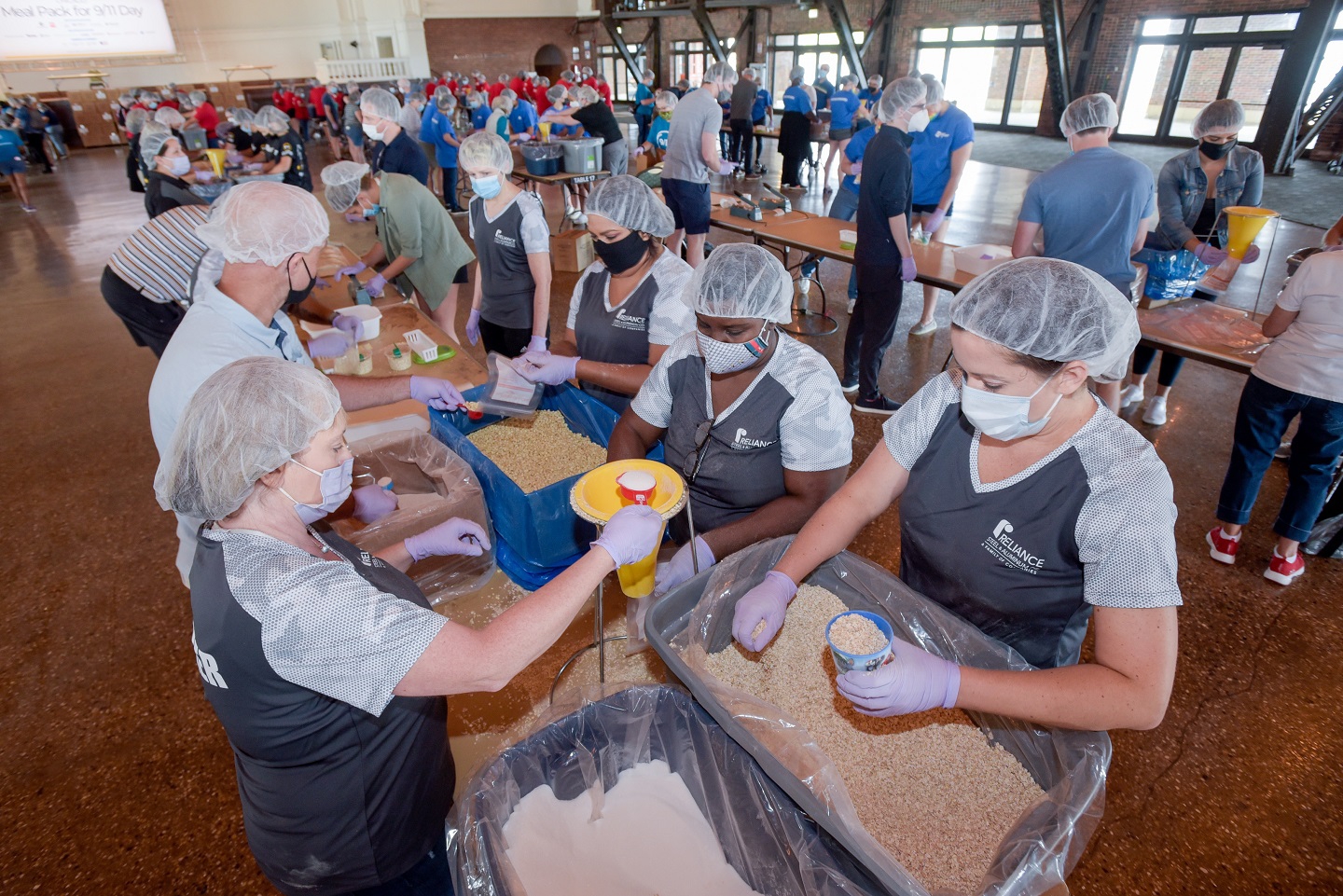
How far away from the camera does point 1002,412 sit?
1.28 m

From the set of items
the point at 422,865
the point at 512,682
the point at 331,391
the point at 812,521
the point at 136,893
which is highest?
the point at 331,391

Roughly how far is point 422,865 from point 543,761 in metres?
0.30

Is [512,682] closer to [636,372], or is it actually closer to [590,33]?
[636,372]

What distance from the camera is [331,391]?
1.17m

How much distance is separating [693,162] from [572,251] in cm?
165

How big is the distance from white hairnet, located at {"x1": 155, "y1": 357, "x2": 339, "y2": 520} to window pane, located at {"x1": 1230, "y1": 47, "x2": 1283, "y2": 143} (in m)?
13.9

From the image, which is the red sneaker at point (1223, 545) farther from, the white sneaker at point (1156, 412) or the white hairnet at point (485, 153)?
the white hairnet at point (485, 153)

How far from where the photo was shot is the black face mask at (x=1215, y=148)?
343 centimetres

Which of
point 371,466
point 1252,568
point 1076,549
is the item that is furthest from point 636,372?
point 1252,568

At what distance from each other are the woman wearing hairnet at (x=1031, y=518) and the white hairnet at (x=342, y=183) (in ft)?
11.8

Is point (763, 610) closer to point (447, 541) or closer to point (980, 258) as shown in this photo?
point (447, 541)

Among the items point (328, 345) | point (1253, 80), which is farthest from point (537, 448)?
point (1253, 80)

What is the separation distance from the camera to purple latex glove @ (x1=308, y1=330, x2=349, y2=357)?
2838 mm

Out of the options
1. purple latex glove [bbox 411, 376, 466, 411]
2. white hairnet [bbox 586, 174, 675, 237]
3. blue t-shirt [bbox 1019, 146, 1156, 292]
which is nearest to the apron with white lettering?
white hairnet [bbox 586, 174, 675, 237]
